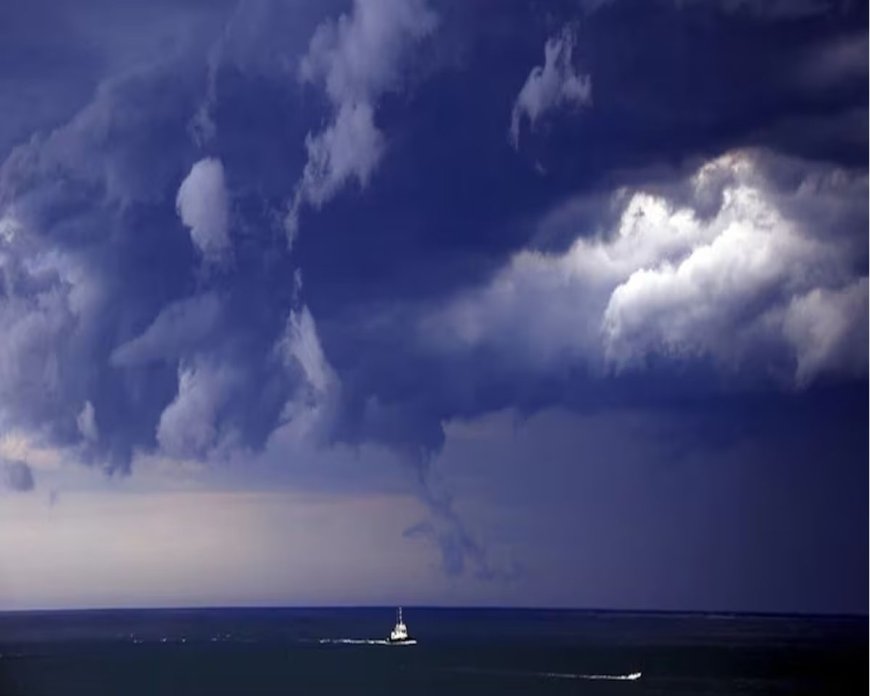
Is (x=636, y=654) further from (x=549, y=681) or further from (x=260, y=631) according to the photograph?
(x=260, y=631)

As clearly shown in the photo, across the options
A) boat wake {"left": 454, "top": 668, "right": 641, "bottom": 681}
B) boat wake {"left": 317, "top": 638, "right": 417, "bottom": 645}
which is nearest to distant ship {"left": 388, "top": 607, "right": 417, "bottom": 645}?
boat wake {"left": 317, "top": 638, "right": 417, "bottom": 645}

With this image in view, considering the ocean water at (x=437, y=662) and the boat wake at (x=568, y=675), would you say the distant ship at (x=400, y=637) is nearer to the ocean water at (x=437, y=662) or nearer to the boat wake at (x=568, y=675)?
the ocean water at (x=437, y=662)

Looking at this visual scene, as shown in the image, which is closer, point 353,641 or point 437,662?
point 437,662

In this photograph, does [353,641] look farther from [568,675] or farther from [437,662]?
[568,675]

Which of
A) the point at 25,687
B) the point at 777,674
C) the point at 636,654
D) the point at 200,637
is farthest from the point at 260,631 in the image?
the point at 25,687

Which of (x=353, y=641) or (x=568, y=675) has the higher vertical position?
(x=353, y=641)

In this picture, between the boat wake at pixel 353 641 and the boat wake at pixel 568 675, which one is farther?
the boat wake at pixel 353 641

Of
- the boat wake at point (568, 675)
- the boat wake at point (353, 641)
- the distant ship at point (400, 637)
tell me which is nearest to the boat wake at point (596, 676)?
the boat wake at point (568, 675)

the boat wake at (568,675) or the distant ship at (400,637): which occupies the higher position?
the distant ship at (400,637)

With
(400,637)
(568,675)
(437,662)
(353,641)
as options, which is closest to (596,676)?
(568,675)
